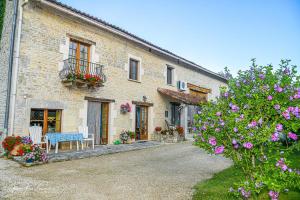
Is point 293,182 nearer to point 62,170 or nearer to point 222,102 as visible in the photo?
point 222,102

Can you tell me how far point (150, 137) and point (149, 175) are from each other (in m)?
7.73

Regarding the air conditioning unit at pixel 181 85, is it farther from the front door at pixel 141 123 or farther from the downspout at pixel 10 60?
the downspout at pixel 10 60

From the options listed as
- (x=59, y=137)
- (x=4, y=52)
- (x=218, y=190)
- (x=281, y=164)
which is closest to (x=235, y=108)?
(x=281, y=164)

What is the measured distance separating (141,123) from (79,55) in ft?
16.9

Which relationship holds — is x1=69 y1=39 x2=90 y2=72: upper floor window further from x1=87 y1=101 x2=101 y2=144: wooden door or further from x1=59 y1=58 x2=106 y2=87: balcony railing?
x1=87 y1=101 x2=101 y2=144: wooden door

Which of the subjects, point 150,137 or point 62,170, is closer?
point 62,170

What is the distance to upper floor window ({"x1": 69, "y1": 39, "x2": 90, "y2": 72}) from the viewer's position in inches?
382

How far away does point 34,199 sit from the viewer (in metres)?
3.93

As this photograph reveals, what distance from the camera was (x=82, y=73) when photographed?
9461 millimetres

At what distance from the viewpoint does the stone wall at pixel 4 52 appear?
27.3 feet

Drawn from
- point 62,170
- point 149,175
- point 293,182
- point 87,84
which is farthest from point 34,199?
point 87,84

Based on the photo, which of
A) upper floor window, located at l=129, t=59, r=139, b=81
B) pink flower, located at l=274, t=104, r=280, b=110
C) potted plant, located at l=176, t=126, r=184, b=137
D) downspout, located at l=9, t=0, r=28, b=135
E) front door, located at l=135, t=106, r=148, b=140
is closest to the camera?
pink flower, located at l=274, t=104, r=280, b=110

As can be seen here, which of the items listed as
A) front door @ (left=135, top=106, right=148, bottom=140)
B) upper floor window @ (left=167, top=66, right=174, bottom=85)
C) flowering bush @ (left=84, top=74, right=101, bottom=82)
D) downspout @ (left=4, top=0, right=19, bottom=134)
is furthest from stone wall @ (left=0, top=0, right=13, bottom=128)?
upper floor window @ (left=167, top=66, right=174, bottom=85)

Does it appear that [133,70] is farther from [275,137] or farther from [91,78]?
[275,137]
